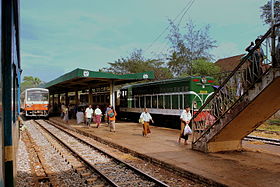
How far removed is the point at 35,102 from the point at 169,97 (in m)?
15.5

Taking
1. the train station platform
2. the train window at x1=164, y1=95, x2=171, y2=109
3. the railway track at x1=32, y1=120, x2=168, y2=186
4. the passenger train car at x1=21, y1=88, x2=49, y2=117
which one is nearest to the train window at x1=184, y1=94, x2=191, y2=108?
the train window at x1=164, y1=95, x2=171, y2=109

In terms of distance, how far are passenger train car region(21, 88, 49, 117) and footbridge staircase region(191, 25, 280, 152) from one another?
21.1m

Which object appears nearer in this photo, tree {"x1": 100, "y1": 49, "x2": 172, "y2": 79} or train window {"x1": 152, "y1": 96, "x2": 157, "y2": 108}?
train window {"x1": 152, "y1": 96, "x2": 157, "y2": 108}

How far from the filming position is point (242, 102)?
7.75m

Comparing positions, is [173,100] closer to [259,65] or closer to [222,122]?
[222,122]

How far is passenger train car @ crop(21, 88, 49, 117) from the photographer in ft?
88.0

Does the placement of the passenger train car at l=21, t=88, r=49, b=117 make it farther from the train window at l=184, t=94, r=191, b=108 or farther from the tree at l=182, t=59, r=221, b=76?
the train window at l=184, t=94, r=191, b=108

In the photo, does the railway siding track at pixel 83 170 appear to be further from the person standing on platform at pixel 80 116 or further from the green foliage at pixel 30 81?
the green foliage at pixel 30 81

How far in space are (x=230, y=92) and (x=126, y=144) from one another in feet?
16.8

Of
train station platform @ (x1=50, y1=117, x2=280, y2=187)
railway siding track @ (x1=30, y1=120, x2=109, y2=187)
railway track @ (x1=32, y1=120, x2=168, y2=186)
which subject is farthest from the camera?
railway siding track @ (x1=30, y1=120, x2=109, y2=187)

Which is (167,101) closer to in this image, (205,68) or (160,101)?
(160,101)

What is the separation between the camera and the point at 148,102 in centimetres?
2094

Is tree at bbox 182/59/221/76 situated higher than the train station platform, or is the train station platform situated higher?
tree at bbox 182/59/221/76

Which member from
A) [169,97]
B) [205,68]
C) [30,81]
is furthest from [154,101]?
[30,81]
